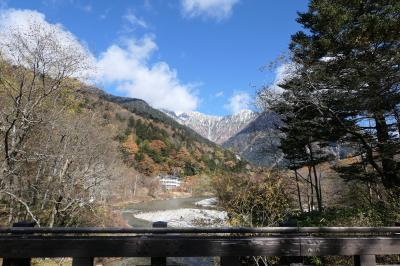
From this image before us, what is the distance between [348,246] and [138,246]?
6.81 feet

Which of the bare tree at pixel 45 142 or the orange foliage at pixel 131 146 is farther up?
the orange foliage at pixel 131 146

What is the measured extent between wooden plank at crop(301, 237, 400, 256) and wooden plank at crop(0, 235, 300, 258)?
0.90 feet

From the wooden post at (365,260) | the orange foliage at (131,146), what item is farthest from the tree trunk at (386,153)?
the orange foliage at (131,146)

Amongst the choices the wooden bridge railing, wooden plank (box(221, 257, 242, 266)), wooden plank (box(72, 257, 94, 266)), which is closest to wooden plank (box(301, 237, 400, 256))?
the wooden bridge railing

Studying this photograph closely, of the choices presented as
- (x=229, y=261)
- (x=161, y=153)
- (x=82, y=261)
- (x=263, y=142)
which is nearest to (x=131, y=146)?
(x=161, y=153)

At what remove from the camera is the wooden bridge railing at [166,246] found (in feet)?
10.6

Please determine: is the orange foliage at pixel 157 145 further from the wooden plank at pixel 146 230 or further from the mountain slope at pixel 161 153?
the wooden plank at pixel 146 230

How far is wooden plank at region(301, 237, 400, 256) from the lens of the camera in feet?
11.5

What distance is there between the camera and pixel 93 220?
21734 millimetres

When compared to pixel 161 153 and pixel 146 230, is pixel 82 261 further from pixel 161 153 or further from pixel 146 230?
pixel 161 153

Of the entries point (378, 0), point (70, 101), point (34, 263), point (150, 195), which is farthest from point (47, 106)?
point (150, 195)

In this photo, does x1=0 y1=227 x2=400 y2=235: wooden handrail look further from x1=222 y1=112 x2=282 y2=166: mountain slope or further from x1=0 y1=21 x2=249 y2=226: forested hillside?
x1=222 y1=112 x2=282 y2=166: mountain slope

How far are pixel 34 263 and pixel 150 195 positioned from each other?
241 ft

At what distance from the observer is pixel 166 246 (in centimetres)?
331
